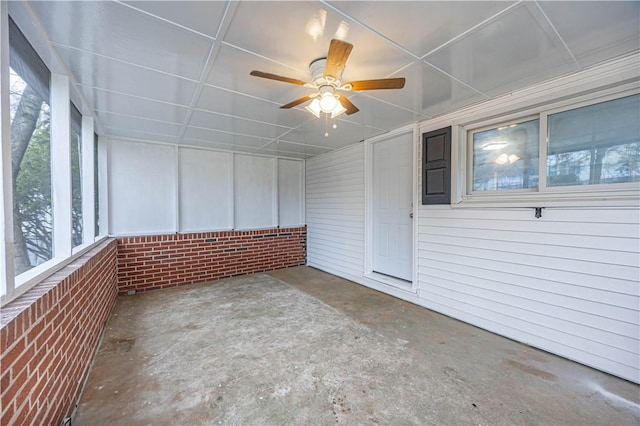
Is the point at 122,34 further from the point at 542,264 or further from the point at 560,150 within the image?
the point at 542,264

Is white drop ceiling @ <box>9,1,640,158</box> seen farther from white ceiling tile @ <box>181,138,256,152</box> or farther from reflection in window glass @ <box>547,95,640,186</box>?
white ceiling tile @ <box>181,138,256,152</box>

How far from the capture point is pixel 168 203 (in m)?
4.68

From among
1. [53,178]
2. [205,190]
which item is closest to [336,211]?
[205,190]

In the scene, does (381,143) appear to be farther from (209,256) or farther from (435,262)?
(209,256)

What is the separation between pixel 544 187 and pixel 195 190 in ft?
16.8

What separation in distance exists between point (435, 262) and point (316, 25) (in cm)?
303

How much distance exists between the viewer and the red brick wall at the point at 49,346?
1.16 m

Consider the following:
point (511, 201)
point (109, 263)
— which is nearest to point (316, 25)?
point (511, 201)

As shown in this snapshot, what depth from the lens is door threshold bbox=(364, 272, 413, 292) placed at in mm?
3853

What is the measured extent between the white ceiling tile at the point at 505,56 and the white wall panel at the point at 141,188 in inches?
176

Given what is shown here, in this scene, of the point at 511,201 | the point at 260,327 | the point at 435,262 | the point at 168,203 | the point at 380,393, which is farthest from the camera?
the point at 168,203

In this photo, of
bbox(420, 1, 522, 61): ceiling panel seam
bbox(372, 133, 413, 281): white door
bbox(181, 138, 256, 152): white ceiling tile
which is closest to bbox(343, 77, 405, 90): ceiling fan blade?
bbox(420, 1, 522, 61): ceiling panel seam

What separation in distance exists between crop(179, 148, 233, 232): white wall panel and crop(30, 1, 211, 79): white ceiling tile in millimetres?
2918

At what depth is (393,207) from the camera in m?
4.24
